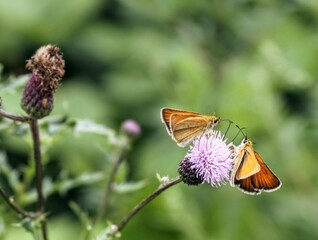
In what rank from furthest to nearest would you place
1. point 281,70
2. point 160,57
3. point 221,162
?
1. point 160,57
2. point 281,70
3. point 221,162

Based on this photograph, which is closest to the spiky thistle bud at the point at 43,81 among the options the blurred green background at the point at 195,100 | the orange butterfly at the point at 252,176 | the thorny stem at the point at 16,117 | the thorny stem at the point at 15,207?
the thorny stem at the point at 16,117

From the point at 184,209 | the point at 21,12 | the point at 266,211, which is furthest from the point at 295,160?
the point at 21,12

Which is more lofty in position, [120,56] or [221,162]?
[120,56]

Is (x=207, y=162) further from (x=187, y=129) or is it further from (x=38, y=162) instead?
(x=38, y=162)

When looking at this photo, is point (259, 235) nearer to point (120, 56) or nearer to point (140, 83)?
point (140, 83)

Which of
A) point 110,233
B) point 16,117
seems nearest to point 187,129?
point 110,233
